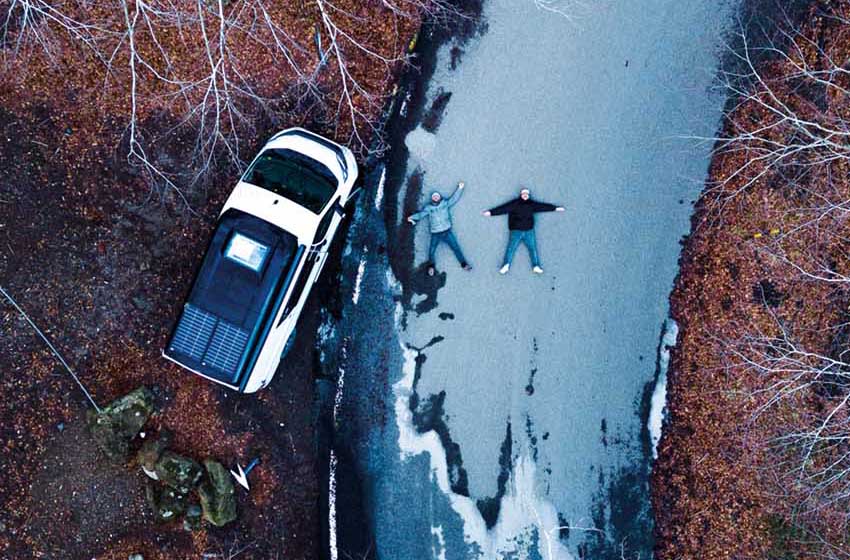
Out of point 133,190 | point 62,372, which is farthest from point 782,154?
point 62,372

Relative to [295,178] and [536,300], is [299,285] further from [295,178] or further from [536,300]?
[536,300]

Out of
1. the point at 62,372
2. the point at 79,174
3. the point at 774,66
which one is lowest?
the point at 62,372

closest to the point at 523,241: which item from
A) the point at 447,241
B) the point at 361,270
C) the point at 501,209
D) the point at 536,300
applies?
the point at 501,209

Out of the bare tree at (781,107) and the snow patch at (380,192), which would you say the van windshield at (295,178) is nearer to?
the snow patch at (380,192)

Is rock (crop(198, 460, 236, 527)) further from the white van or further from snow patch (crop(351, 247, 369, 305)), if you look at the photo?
snow patch (crop(351, 247, 369, 305))

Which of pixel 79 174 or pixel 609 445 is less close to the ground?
pixel 79 174

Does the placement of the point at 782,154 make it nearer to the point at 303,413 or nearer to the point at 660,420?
the point at 660,420
